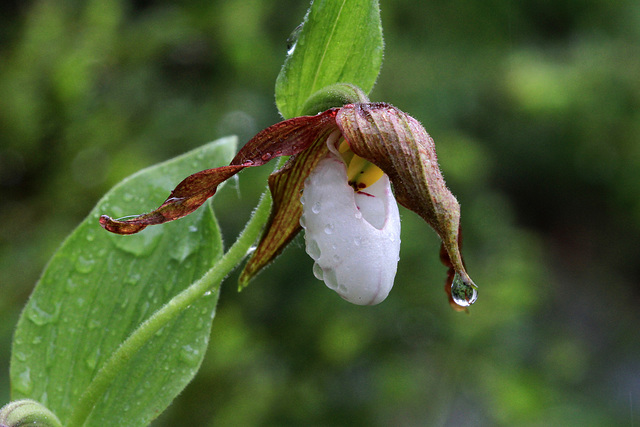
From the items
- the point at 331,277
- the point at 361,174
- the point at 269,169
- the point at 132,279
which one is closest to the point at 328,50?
the point at 361,174

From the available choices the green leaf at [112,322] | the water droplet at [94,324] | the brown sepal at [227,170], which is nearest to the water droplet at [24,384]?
the green leaf at [112,322]

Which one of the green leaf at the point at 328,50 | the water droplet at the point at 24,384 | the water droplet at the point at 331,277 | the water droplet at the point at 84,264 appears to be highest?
the green leaf at the point at 328,50

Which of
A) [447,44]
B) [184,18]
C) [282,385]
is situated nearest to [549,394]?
[282,385]

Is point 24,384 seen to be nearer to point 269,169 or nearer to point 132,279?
point 132,279

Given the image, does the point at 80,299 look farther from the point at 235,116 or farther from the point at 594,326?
the point at 594,326

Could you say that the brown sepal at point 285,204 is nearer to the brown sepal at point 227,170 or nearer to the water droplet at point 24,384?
the brown sepal at point 227,170
